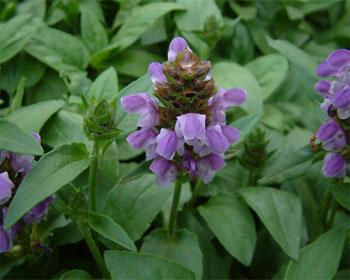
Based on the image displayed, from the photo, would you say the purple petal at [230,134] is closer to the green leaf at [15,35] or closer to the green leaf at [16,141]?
the green leaf at [16,141]

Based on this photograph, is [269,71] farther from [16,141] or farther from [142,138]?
[16,141]

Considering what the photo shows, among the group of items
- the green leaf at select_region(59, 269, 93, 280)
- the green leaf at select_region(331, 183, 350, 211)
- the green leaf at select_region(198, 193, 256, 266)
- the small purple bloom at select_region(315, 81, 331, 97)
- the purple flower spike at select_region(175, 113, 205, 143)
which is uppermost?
the purple flower spike at select_region(175, 113, 205, 143)

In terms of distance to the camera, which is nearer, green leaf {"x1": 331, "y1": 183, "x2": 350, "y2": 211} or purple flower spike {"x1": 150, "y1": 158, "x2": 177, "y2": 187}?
purple flower spike {"x1": 150, "y1": 158, "x2": 177, "y2": 187}

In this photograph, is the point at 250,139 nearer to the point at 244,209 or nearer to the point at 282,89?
the point at 244,209

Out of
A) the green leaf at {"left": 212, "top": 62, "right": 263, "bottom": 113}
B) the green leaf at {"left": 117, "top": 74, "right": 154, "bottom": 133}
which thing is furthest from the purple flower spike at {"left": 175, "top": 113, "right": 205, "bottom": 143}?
the green leaf at {"left": 212, "top": 62, "right": 263, "bottom": 113}

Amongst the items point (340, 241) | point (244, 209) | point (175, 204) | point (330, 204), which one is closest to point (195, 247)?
point (175, 204)

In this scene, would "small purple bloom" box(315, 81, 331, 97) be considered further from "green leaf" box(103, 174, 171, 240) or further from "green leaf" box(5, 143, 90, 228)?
"green leaf" box(5, 143, 90, 228)
